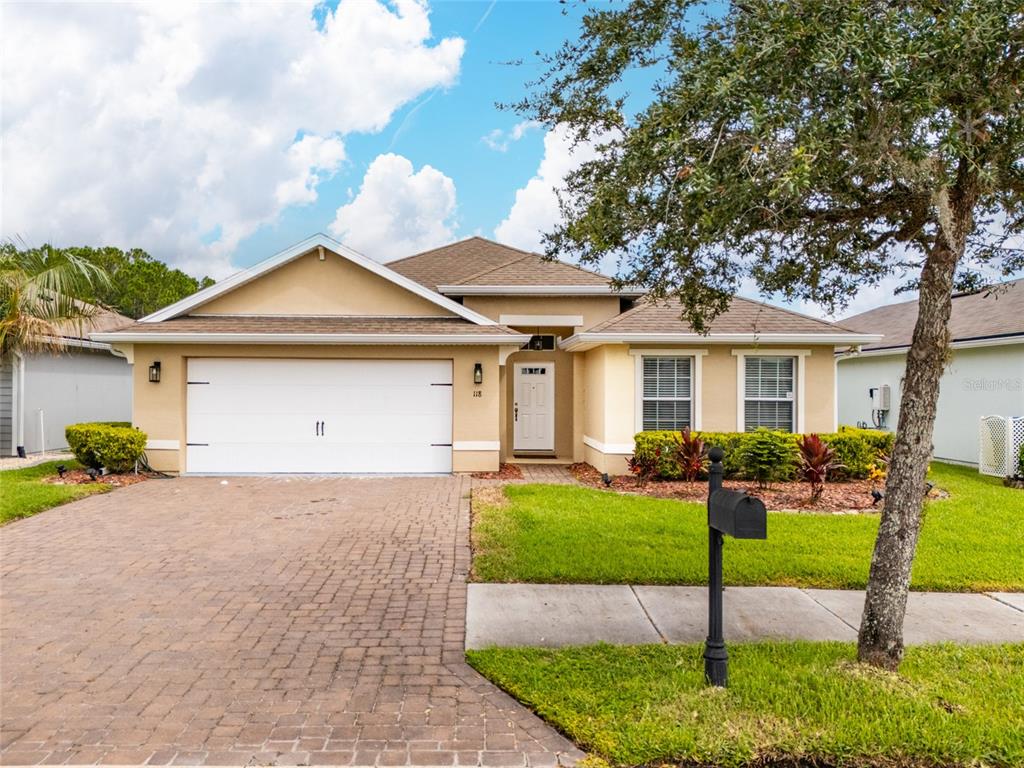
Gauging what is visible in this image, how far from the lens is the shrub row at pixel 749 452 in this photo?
468 inches

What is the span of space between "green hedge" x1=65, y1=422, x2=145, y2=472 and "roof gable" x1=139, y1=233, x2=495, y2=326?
242cm

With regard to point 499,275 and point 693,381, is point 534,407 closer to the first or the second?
point 499,275

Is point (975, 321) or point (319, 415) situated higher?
point (975, 321)

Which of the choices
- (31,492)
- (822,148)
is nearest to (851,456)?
(822,148)

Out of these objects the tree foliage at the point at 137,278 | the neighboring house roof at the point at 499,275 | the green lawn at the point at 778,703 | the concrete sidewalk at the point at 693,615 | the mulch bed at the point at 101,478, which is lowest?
the concrete sidewalk at the point at 693,615

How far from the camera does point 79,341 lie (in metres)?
16.1

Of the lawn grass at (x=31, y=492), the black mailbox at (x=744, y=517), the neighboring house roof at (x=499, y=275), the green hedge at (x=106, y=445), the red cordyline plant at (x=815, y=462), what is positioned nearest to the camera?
the black mailbox at (x=744, y=517)

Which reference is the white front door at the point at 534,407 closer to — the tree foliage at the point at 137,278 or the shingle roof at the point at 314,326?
the shingle roof at the point at 314,326

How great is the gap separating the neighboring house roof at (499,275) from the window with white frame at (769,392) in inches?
122

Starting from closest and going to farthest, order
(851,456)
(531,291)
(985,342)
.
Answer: (851,456) < (985,342) < (531,291)

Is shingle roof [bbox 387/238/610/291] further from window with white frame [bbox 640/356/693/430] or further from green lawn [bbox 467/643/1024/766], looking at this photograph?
green lawn [bbox 467/643/1024/766]

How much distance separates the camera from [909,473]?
4105 mm

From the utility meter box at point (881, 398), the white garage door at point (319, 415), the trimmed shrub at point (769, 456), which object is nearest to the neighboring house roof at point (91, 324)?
the white garage door at point (319, 415)

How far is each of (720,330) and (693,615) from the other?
8.53 m
